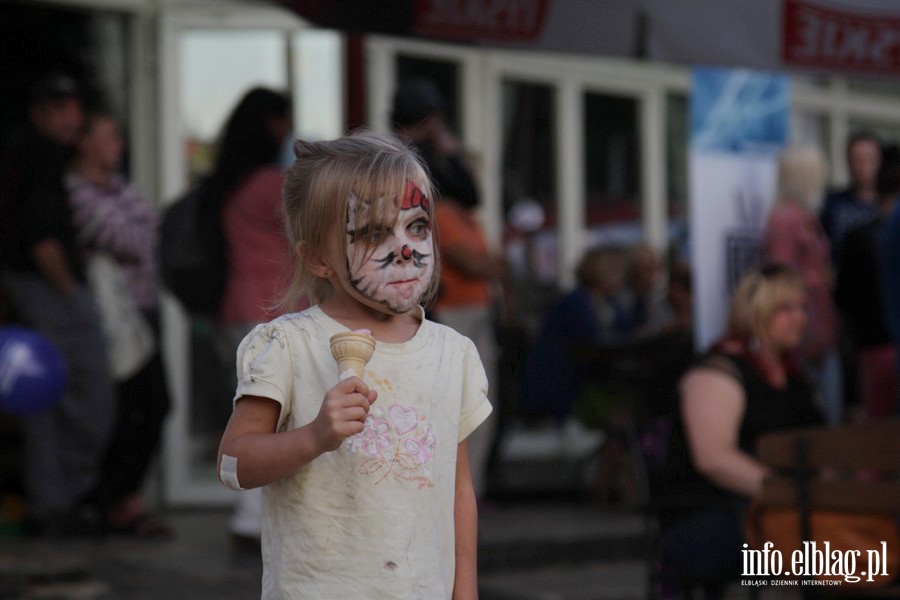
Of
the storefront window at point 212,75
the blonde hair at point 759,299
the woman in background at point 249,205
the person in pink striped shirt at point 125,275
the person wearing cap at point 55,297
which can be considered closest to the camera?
the blonde hair at point 759,299

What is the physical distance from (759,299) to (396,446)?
3.20 m

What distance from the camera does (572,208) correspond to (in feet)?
36.0

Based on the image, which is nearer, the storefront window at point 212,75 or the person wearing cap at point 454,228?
the person wearing cap at point 454,228

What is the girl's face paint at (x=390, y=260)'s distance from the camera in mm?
2826

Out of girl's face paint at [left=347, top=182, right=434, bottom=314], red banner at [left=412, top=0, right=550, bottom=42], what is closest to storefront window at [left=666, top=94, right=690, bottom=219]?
red banner at [left=412, top=0, right=550, bottom=42]

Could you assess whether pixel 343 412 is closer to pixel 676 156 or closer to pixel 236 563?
pixel 236 563

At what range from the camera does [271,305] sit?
546cm

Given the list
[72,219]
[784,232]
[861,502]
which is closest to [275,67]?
[72,219]

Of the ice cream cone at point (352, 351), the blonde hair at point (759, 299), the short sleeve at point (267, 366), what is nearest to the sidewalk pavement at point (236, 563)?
the blonde hair at point (759, 299)

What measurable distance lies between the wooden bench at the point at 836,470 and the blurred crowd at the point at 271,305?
284mm

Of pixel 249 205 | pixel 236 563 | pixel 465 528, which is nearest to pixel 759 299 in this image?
pixel 249 205

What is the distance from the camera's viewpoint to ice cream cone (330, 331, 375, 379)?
2.61m

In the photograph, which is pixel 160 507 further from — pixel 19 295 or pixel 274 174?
pixel 274 174

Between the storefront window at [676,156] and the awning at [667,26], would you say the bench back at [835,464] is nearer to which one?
A: the awning at [667,26]
